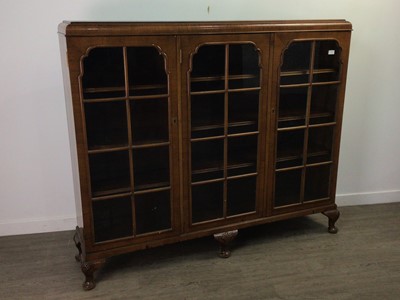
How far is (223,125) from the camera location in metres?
2.21

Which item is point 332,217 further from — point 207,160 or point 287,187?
point 207,160

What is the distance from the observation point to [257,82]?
7.25 feet

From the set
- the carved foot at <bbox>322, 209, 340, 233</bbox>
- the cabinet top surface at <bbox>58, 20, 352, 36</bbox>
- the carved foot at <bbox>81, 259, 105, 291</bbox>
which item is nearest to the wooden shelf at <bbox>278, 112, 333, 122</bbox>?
the cabinet top surface at <bbox>58, 20, 352, 36</bbox>

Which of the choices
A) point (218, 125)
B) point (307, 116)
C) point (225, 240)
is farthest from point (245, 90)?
point (225, 240)

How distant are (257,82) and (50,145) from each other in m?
1.35

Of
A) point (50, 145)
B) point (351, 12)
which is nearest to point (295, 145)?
point (351, 12)

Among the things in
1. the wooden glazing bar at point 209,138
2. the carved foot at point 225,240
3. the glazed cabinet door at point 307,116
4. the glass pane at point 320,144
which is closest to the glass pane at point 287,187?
the glazed cabinet door at point 307,116

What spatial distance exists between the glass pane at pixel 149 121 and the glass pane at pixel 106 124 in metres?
0.06

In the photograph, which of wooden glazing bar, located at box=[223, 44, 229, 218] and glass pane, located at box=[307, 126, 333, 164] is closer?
wooden glazing bar, located at box=[223, 44, 229, 218]

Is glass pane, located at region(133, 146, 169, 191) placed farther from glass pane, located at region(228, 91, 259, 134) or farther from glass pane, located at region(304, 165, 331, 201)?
glass pane, located at region(304, 165, 331, 201)

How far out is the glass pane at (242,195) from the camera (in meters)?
2.34

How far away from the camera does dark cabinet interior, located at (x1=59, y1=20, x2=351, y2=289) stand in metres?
1.92

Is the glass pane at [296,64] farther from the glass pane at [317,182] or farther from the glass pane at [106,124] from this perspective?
the glass pane at [106,124]

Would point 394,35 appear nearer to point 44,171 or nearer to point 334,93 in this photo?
point 334,93
